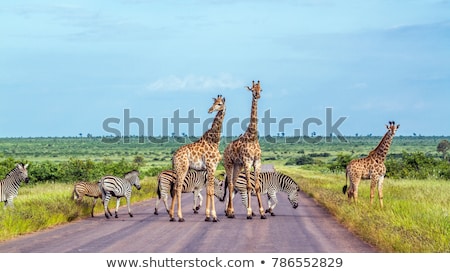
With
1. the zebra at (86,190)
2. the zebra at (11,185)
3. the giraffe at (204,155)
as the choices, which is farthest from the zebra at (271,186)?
the zebra at (11,185)

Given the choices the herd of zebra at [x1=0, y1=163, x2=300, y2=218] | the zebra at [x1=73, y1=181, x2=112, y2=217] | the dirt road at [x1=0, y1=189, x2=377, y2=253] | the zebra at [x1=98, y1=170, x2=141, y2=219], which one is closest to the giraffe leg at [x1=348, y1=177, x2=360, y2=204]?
the herd of zebra at [x1=0, y1=163, x2=300, y2=218]

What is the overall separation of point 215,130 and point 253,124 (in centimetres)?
115

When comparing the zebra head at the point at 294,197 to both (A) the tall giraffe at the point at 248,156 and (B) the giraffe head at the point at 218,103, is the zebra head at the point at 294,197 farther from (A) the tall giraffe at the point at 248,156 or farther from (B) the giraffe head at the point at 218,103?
(B) the giraffe head at the point at 218,103

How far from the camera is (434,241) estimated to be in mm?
12875

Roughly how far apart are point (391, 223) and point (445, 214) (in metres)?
→ 2.35

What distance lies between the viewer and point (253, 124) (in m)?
19.8

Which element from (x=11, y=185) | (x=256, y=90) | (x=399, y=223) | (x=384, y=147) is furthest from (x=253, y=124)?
(x=11, y=185)

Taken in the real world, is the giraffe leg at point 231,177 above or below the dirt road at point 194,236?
above

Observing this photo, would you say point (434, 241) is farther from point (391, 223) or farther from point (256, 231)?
point (256, 231)

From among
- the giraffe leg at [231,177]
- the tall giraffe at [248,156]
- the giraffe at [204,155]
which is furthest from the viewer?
the giraffe leg at [231,177]

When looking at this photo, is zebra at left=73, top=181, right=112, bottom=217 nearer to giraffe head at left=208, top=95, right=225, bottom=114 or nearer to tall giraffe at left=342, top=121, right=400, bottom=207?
giraffe head at left=208, top=95, right=225, bottom=114

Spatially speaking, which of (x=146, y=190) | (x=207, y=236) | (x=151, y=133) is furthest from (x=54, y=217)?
(x=151, y=133)

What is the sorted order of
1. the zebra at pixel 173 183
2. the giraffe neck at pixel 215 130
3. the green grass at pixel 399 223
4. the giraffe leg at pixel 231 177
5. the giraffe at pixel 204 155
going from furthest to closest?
the zebra at pixel 173 183 → the giraffe leg at pixel 231 177 → the giraffe neck at pixel 215 130 → the giraffe at pixel 204 155 → the green grass at pixel 399 223

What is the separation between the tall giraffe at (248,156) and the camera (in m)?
19.3
